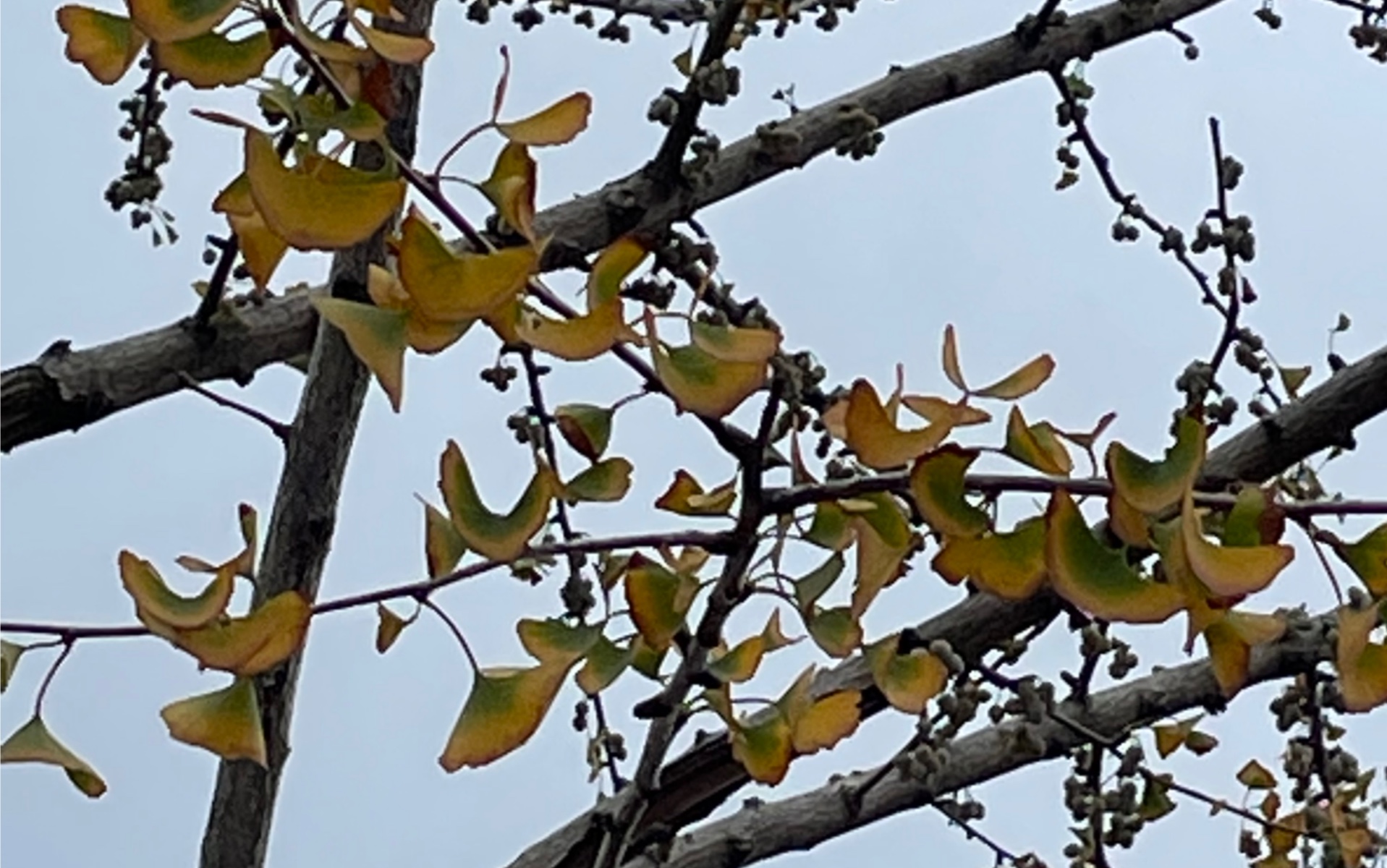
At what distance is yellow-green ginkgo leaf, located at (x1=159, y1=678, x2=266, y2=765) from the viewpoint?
56cm

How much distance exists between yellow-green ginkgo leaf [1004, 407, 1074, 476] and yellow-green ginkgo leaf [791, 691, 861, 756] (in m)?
0.11

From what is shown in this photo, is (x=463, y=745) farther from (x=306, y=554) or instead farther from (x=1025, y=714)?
(x=1025, y=714)

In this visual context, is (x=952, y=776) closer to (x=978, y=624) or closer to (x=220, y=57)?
(x=978, y=624)

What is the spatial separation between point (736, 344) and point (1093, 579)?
0.12 m

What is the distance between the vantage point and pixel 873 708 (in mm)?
872

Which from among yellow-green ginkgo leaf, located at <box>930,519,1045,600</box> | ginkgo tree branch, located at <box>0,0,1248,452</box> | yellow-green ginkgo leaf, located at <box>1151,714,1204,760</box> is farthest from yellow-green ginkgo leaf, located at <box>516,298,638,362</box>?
yellow-green ginkgo leaf, located at <box>1151,714,1204,760</box>

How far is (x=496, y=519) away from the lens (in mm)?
527

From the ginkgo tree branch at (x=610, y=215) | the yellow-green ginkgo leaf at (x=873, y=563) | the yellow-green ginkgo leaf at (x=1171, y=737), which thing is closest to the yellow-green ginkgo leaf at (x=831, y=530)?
the yellow-green ginkgo leaf at (x=873, y=563)

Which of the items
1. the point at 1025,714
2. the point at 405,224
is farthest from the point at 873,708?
the point at 405,224

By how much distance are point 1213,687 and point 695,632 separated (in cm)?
53

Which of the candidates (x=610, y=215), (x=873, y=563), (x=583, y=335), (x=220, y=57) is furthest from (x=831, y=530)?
(x=610, y=215)

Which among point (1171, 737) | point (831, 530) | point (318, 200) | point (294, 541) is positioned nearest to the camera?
point (318, 200)

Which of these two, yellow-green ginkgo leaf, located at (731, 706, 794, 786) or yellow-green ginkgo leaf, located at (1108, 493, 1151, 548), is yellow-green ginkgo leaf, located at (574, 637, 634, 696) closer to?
yellow-green ginkgo leaf, located at (731, 706, 794, 786)

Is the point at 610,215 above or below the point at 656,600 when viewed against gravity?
above
